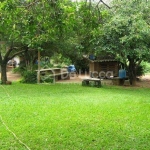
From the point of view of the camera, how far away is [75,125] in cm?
527

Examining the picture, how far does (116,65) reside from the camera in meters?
18.8

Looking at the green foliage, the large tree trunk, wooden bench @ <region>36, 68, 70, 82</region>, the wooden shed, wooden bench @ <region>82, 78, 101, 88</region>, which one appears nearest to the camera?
wooden bench @ <region>82, 78, 101, 88</region>

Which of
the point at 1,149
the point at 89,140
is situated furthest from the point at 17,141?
the point at 89,140

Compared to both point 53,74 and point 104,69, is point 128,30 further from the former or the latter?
point 104,69

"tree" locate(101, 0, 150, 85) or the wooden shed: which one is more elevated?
"tree" locate(101, 0, 150, 85)

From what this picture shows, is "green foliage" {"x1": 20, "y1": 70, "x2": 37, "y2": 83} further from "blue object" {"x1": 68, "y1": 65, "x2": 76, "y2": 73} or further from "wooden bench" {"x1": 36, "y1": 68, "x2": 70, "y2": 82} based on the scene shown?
"blue object" {"x1": 68, "y1": 65, "x2": 76, "y2": 73}

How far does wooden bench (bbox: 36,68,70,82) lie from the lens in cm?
1454

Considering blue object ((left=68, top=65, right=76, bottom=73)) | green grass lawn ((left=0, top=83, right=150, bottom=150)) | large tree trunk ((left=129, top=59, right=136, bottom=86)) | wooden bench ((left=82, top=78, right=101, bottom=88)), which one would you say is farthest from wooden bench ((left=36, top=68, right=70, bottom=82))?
green grass lawn ((left=0, top=83, right=150, bottom=150))

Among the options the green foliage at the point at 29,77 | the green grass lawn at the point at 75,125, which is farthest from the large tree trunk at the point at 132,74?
the green grass lawn at the point at 75,125

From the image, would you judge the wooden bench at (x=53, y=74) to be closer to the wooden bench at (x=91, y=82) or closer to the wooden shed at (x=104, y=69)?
the wooden shed at (x=104, y=69)

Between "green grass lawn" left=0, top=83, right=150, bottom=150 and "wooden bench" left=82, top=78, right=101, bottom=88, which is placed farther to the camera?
"wooden bench" left=82, top=78, right=101, bottom=88

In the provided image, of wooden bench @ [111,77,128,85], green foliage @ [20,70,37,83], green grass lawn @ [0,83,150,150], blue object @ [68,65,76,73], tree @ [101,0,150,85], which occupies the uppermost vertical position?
tree @ [101,0,150,85]

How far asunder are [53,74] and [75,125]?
10.6 meters

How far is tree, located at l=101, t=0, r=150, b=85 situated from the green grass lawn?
170 inches
